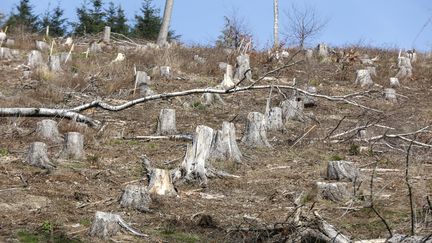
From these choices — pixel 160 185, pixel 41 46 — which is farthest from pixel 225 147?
pixel 41 46

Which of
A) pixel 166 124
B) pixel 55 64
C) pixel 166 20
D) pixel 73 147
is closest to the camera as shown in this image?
pixel 73 147

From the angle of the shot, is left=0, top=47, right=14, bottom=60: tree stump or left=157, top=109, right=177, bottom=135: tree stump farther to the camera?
left=0, top=47, right=14, bottom=60: tree stump

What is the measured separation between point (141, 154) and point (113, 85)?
506 cm

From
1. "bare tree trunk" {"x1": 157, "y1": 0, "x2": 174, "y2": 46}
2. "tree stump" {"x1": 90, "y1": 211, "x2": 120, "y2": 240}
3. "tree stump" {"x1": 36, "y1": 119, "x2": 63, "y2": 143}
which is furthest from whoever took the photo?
"bare tree trunk" {"x1": 157, "y1": 0, "x2": 174, "y2": 46}

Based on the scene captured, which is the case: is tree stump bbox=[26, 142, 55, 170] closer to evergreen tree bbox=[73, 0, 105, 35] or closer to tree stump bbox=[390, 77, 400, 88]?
tree stump bbox=[390, 77, 400, 88]

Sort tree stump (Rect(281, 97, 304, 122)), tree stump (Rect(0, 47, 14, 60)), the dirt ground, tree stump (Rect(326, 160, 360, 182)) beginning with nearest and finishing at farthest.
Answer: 1. the dirt ground
2. tree stump (Rect(326, 160, 360, 182))
3. tree stump (Rect(281, 97, 304, 122))
4. tree stump (Rect(0, 47, 14, 60))

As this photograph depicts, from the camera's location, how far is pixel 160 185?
551 cm

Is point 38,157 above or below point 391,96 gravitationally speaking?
below

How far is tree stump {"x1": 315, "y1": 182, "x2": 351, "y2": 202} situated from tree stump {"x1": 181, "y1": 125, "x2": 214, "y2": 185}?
48.4 inches

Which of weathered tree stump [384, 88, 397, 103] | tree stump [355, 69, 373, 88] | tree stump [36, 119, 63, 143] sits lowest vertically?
tree stump [36, 119, 63, 143]

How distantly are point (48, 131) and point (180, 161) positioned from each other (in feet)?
6.23

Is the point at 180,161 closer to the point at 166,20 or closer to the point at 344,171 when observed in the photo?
the point at 344,171

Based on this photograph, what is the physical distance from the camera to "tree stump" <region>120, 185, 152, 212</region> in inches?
194

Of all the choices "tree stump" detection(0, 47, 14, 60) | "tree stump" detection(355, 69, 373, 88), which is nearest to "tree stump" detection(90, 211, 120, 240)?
"tree stump" detection(355, 69, 373, 88)
